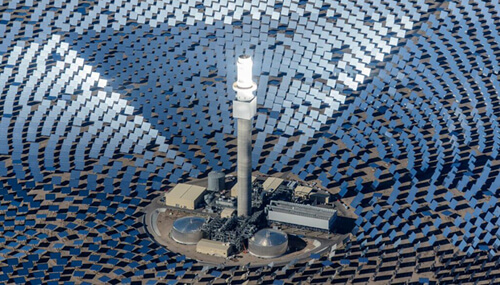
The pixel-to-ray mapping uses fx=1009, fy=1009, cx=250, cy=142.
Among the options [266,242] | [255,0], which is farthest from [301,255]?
[255,0]

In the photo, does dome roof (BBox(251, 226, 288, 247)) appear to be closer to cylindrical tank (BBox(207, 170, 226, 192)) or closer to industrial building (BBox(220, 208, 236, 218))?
industrial building (BBox(220, 208, 236, 218))

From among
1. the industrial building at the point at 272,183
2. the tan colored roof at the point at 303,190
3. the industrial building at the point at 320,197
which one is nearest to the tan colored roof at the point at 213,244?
the industrial building at the point at 272,183

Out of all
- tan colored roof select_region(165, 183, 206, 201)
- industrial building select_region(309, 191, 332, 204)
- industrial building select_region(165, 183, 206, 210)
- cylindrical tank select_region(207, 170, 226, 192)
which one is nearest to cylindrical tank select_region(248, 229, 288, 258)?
industrial building select_region(309, 191, 332, 204)

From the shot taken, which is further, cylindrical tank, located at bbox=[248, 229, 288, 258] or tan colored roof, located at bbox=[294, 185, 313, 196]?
tan colored roof, located at bbox=[294, 185, 313, 196]

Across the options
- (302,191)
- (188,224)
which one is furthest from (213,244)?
(302,191)

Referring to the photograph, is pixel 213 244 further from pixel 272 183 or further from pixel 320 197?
pixel 320 197

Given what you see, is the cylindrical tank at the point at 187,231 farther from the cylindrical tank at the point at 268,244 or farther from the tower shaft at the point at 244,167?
the cylindrical tank at the point at 268,244
